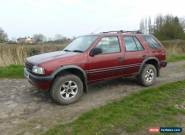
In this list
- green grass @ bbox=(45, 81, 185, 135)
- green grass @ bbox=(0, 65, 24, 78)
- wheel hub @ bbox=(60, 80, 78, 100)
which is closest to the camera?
green grass @ bbox=(45, 81, 185, 135)

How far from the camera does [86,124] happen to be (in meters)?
4.70

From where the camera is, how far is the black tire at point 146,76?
25.3ft

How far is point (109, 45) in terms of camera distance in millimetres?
6938

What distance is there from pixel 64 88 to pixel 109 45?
1846 millimetres

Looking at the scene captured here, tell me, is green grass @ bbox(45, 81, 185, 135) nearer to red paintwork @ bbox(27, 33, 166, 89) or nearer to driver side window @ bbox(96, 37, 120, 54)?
red paintwork @ bbox(27, 33, 166, 89)

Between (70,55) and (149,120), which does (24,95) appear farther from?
(149,120)

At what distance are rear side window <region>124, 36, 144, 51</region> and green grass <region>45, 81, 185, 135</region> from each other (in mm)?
1427

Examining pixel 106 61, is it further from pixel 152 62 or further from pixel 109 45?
pixel 152 62

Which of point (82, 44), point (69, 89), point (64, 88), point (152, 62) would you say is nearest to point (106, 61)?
point (82, 44)

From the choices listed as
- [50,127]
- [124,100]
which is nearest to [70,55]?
[124,100]

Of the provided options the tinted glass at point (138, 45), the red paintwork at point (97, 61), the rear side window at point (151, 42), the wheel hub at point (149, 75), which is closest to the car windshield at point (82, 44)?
the red paintwork at point (97, 61)

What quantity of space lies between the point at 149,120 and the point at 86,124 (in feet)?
4.23

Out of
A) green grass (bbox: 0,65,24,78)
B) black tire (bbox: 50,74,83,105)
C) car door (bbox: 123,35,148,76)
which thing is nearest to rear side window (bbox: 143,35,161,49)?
car door (bbox: 123,35,148,76)

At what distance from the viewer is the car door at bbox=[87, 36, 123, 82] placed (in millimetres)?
6455
